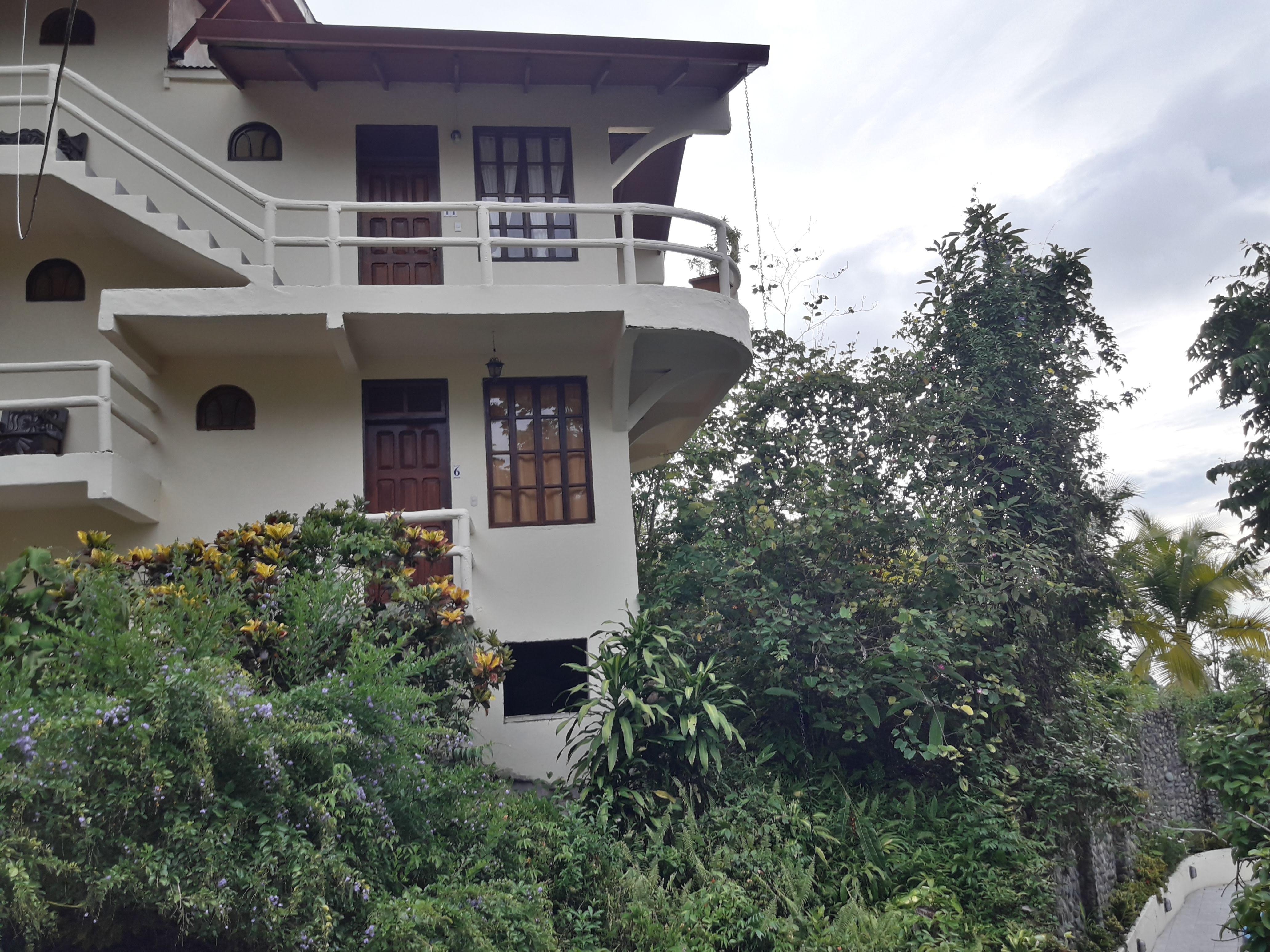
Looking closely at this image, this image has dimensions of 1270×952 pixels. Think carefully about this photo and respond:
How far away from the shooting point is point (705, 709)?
8.16m

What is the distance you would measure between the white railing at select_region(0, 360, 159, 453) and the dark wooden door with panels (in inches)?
121

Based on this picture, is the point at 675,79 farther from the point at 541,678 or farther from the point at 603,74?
the point at 541,678

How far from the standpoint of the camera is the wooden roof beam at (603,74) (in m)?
10.4

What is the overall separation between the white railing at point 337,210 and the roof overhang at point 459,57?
4.39ft

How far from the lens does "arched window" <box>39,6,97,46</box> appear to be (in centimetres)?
1059

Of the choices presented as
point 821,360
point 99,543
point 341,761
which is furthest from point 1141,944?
point 99,543

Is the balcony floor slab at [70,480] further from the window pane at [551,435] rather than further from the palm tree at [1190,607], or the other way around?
the palm tree at [1190,607]

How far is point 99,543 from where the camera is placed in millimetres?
7473

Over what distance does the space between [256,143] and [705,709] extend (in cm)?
846

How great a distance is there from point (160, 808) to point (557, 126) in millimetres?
8854

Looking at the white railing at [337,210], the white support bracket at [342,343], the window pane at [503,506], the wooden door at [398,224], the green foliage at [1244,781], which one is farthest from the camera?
the wooden door at [398,224]

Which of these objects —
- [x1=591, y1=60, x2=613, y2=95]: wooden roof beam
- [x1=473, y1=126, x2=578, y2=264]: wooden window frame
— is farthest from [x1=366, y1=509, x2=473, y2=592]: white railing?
[x1=591, y1=60, x2=613, y2=95]: wooden roof beam

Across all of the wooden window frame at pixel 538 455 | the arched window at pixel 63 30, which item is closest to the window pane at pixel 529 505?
the wooden window frame at pixel 538 455

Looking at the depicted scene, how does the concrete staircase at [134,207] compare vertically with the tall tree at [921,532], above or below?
above
